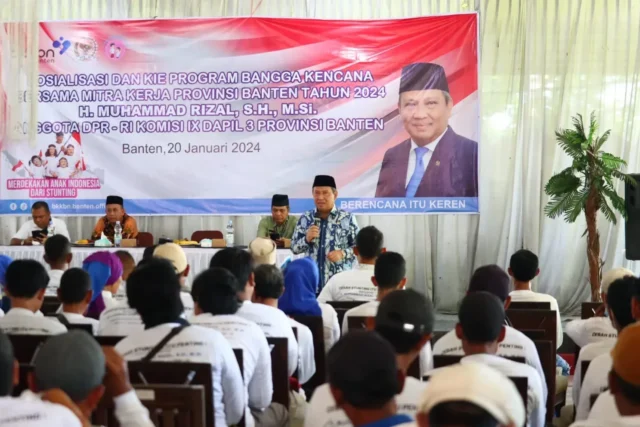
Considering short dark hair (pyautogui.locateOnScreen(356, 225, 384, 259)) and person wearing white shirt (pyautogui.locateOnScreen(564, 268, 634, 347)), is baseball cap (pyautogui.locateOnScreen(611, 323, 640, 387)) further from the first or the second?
short dark hair (pyautogui.locateOnScreen(356, 225, 384, 259))

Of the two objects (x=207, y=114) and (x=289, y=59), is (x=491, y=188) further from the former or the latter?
(x=207, y=114)

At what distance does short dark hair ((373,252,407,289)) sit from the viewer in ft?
12.8

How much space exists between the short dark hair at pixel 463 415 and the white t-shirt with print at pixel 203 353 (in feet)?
4.38

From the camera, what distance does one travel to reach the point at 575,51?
8109 millimetres

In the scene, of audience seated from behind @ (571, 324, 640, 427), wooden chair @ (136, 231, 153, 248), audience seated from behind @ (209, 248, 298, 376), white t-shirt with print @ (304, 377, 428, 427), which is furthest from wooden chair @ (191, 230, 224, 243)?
audience seated from behind @ (571, 324, 640, 427)

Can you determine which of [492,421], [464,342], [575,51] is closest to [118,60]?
[575,51]

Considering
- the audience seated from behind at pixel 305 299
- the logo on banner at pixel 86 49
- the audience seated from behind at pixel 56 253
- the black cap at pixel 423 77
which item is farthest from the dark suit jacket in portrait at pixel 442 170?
the audience seated from behind at pixel 305 299

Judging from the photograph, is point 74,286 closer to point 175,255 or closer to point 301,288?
point 175,255

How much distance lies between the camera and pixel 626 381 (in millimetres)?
1887

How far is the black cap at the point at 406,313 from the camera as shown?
237 centimetres

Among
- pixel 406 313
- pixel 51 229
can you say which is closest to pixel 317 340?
pixel 406 313

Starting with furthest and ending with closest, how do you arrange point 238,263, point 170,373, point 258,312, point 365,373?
point 238,263, point 258,312, point 170,373, point 365,373

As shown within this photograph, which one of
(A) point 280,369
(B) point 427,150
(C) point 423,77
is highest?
(C) point 423,77

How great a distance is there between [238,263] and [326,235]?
8.58 ft
